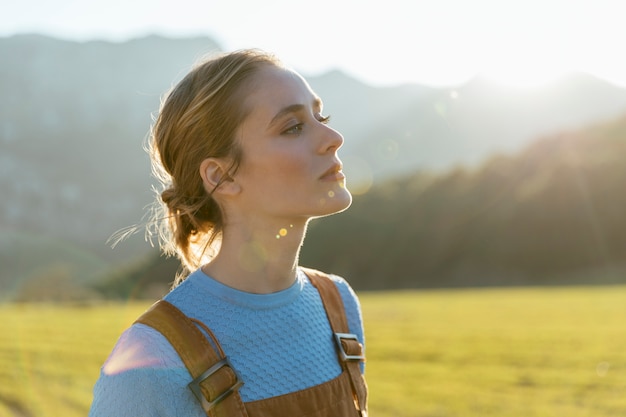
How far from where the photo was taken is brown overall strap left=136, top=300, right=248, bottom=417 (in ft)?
5.27

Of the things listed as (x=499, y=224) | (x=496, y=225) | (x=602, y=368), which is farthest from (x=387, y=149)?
(x=602, y=368)

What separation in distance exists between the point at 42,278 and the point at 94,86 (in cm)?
11710

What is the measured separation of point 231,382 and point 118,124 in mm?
152407

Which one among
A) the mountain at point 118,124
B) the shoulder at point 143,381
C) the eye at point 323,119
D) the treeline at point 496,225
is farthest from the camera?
the mountain at point 118,124

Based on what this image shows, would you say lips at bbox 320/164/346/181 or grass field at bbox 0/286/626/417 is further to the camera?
grass field at bbox 0/286/626/417

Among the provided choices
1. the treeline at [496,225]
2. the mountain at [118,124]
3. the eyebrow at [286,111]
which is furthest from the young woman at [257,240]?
the mountain at [118,124]

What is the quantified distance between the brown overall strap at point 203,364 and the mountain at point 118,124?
117202 millimetres

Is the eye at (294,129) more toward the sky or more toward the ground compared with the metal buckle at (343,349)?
more toward the sky

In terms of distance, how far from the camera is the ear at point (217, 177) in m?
2.01

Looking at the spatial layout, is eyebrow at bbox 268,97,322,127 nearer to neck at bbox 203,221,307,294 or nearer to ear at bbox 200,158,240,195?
ear at bbox 200,158,240,195

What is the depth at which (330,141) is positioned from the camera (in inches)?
75.4

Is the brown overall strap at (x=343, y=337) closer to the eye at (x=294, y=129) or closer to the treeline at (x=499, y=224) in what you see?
the eye at (x=294, y=129)

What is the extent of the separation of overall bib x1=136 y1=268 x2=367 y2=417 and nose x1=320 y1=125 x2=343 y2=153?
577 mm

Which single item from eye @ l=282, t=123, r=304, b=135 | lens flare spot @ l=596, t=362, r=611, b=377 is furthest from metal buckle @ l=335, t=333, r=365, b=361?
lens flare spot @ l=596, t=362, r=611, b=377
